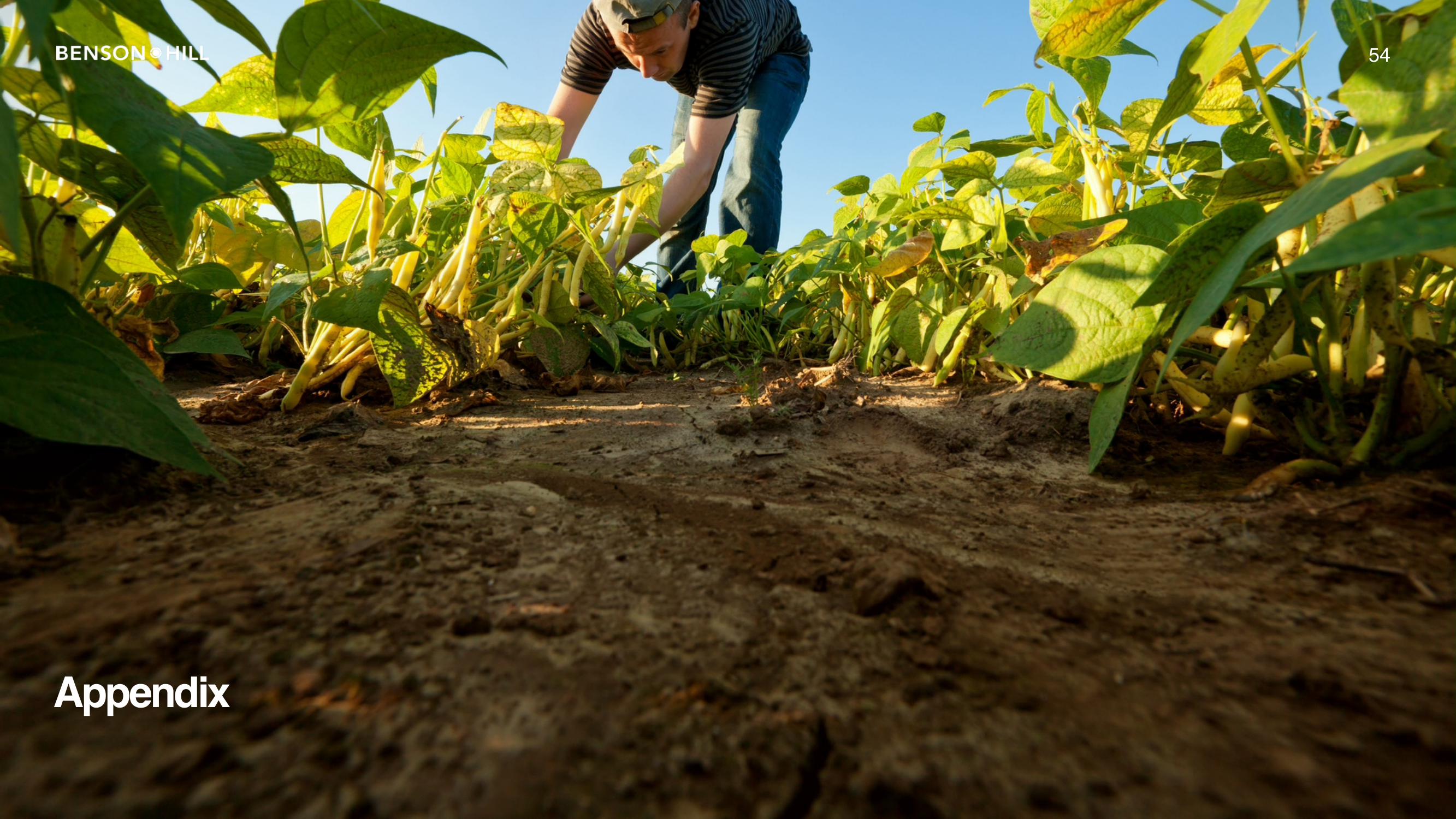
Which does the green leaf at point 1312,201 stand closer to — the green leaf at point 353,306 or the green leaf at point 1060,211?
the green leaf at point 1060,211

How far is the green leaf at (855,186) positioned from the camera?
1980mm

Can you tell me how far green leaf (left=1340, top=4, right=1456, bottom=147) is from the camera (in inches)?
23.3

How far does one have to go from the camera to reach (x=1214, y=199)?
887 mm

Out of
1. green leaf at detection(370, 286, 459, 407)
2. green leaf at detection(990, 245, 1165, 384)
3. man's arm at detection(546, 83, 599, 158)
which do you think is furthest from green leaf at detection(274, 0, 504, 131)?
man's arm at detection(546, 83, 599, 158)

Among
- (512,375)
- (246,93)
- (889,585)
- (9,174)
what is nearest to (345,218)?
(512,375)

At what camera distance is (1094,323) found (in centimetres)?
85

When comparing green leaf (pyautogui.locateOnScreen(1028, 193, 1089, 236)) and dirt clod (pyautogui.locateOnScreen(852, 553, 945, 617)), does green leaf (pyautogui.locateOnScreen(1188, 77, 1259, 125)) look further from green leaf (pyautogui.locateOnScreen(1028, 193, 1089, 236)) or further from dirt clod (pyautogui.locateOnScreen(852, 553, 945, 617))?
dirt clod (pyautogui.locateOnScreen(852, 553, 945, 617))

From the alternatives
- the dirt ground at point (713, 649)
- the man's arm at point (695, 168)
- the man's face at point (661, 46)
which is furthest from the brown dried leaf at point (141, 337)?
the man's face at point (661, 46)

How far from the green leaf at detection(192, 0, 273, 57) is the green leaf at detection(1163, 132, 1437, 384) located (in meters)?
0.95

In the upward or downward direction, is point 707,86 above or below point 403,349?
above

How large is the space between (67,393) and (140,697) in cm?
39

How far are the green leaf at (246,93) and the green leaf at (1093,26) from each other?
103 cm

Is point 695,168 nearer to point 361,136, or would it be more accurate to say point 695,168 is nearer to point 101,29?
point 361,136

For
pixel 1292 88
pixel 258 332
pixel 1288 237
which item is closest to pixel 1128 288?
pixel 1288 237
